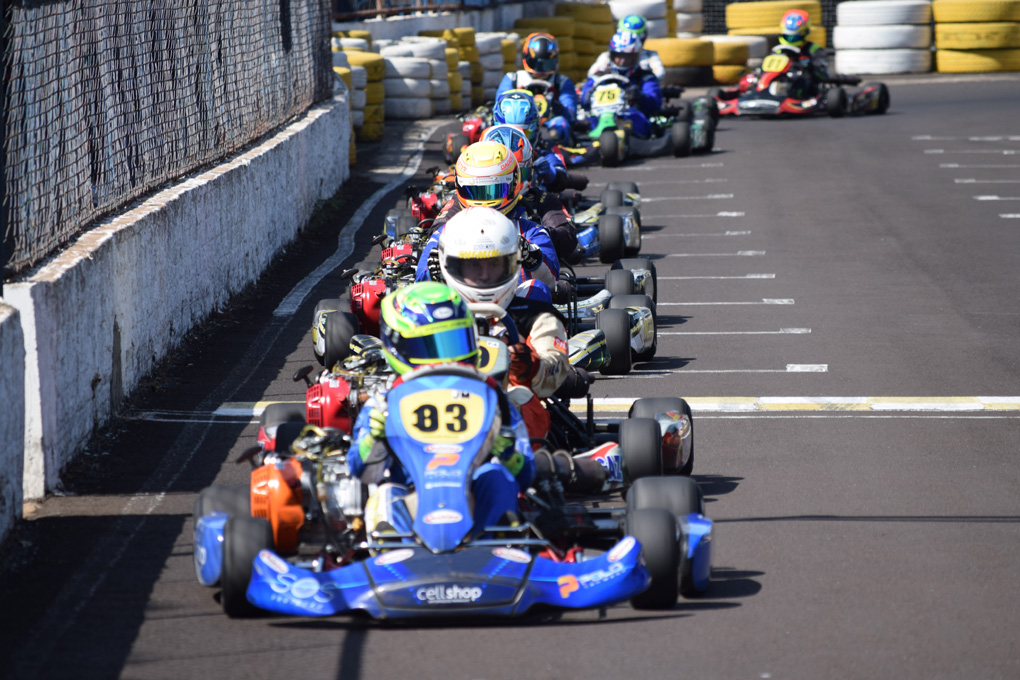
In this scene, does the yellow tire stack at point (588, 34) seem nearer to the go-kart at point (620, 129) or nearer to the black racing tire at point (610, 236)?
the go-kart at point (620, 129)

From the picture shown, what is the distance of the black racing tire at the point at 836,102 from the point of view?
23.9 meters

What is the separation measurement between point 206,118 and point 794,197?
26.5 ft

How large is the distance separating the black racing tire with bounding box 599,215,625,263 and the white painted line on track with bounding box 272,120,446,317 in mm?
2495

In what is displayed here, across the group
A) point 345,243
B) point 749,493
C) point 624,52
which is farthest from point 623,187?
point 749,493

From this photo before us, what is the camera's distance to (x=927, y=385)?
9188 millimetres

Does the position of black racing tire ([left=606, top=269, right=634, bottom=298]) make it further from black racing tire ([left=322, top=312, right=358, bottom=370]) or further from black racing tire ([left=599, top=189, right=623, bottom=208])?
black racing tire ([left=599, top=189, right=623, bottom=208])

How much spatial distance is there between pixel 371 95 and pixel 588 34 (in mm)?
10262

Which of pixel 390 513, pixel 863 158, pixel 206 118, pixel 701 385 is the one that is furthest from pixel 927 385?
pixel 863 158

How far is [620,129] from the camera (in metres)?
19.9

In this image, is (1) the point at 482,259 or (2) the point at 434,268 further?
(2) the point at 434,268

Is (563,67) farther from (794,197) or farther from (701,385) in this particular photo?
(701,385)

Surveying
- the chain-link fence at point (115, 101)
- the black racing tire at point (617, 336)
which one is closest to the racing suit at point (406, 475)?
the chain-link fence at point (115, 101)

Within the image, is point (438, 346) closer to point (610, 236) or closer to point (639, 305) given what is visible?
point (639, 305)

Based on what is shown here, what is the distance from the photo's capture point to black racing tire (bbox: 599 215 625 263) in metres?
13.3
